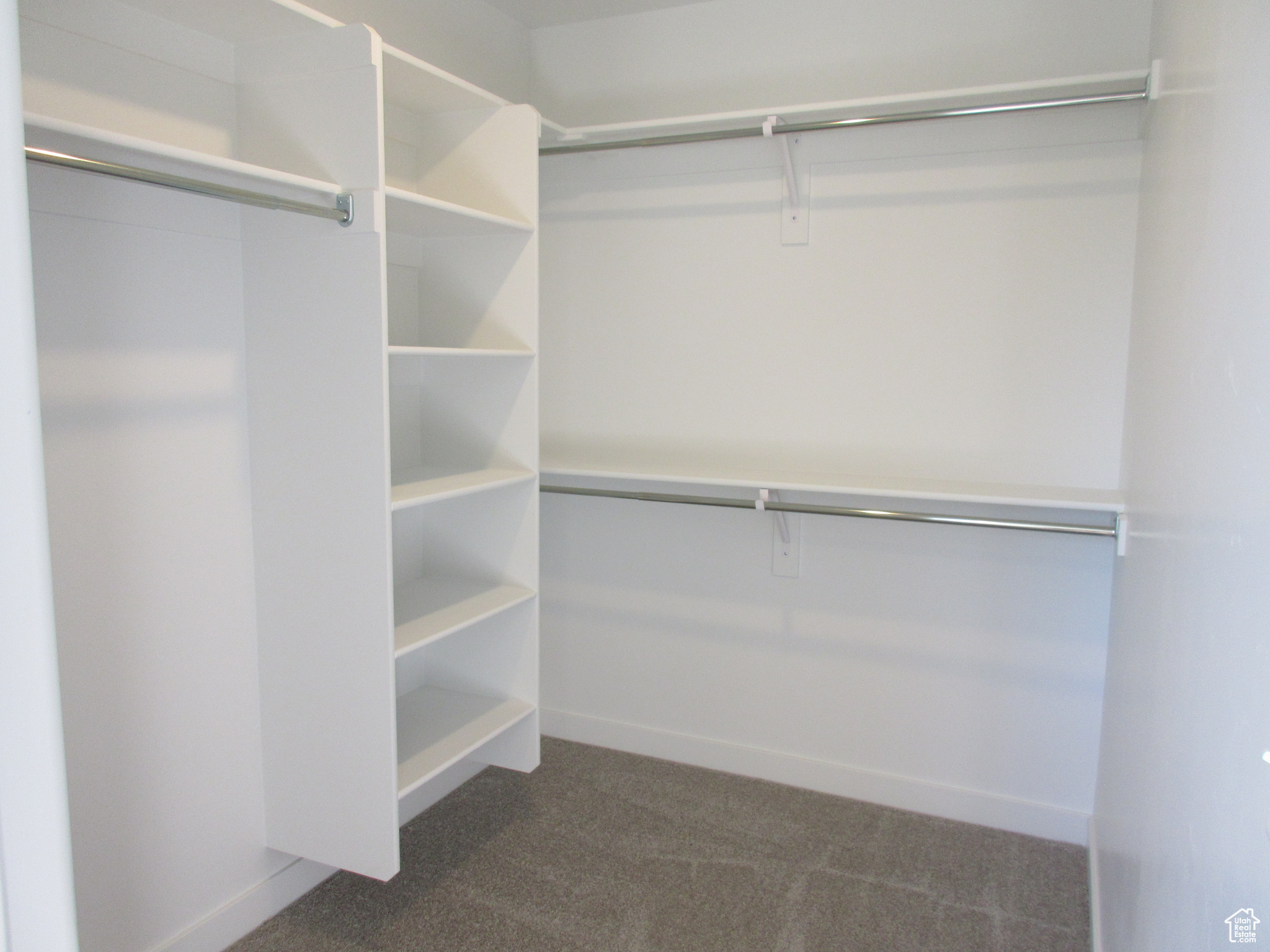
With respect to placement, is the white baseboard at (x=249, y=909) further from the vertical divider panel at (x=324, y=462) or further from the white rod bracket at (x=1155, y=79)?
the white rod bracket at (x=1155, y=79)

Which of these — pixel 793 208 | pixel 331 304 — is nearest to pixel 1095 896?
pixel 793 208

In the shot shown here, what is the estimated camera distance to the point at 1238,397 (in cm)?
93

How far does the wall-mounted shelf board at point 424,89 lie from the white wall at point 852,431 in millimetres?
623

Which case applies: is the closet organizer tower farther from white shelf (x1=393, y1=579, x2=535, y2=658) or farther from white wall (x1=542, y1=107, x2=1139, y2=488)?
white wall (x1=542, y1=107, x2=1139, y2=488)

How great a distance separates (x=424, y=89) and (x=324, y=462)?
963 millimetres

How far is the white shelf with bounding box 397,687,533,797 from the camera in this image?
204 centimetres

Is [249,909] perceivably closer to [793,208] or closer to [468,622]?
[468,622]

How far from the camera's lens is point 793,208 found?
8.32 feet

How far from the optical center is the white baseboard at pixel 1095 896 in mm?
1931

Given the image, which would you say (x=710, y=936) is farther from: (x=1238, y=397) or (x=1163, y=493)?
(x=1238, y=397)

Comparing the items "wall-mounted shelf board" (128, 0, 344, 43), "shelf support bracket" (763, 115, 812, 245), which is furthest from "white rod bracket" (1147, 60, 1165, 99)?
"wall-mounted shelf board" (128, 0, 344, 43)

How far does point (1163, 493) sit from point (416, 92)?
1.85m

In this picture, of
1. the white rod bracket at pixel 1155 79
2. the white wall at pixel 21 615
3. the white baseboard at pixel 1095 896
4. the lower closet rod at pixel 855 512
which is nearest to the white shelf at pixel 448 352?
the lower closet rod at pixel 855 512

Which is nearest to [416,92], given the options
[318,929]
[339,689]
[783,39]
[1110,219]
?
[783,39]
